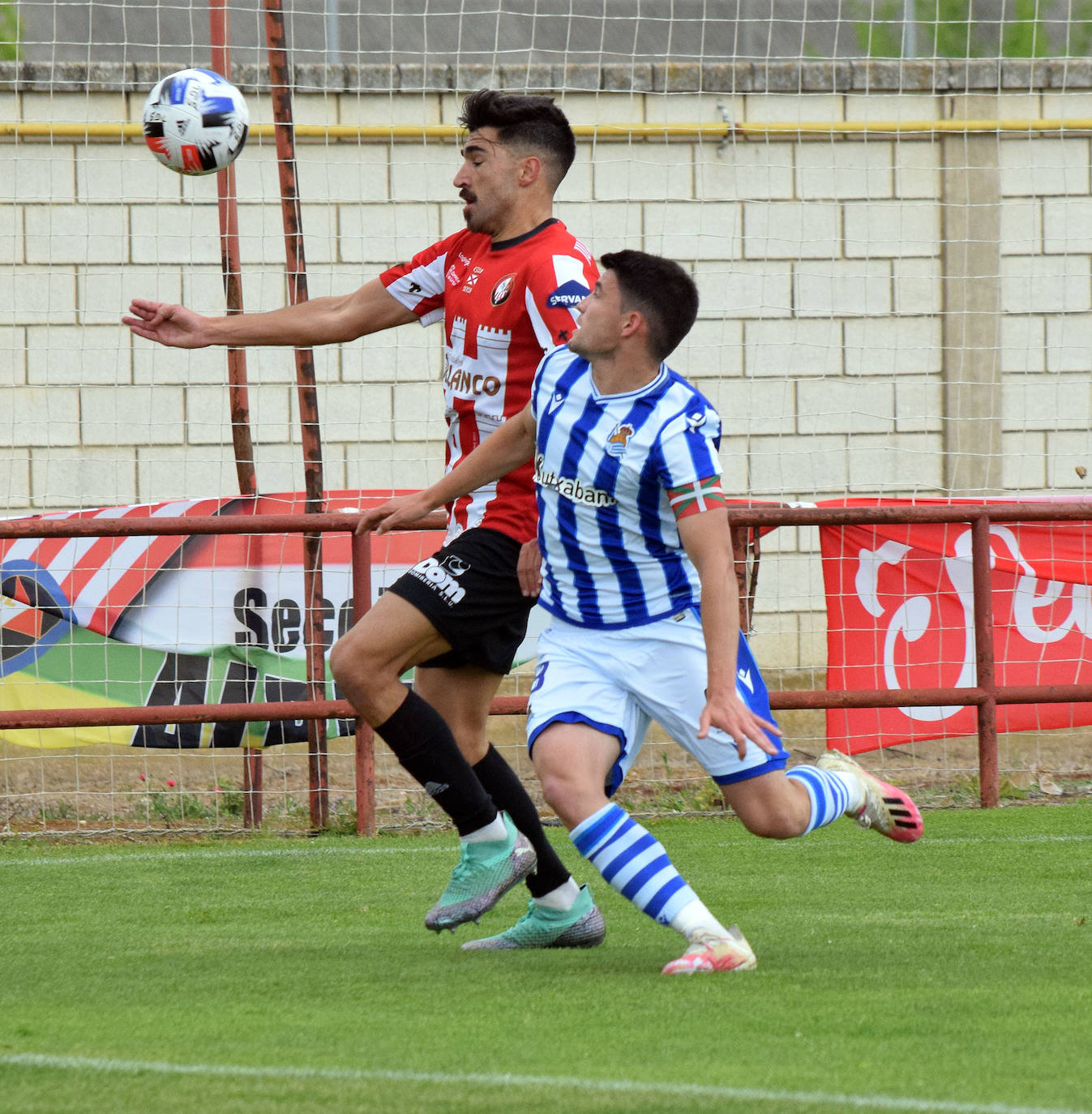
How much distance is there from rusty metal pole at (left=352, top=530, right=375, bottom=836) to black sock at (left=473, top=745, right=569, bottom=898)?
2461mm

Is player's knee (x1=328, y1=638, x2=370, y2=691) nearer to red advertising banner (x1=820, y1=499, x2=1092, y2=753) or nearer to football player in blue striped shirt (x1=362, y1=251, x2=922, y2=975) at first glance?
football player in blue striped shirt (x1=362, y1=251, x2=922, y2=975)

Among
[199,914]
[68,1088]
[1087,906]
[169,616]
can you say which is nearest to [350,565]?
[169,616]

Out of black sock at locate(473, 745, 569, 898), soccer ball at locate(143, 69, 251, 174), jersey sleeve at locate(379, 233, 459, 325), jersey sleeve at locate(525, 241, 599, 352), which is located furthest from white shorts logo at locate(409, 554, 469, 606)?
soccer ball at locate(143, 69, 251, 174)

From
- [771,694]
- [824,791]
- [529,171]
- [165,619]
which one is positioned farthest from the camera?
[165,619]

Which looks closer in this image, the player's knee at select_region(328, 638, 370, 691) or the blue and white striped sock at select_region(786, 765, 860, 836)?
the blue and white striped sock at select_region(786, 765, 860, 836)

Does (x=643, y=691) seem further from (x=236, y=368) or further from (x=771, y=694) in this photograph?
(x=236, y=368)

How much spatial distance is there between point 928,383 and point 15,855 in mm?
5929

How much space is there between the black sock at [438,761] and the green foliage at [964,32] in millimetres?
6669

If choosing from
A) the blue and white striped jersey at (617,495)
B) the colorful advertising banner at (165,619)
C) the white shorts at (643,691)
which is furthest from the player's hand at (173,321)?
the colorful advertising banner at (165,619)

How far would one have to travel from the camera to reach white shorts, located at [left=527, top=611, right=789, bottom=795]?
390 cm

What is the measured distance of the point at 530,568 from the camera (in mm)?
4383

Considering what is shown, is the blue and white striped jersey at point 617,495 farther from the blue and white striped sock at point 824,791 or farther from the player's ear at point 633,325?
the blue and white striped sock at point 824,791

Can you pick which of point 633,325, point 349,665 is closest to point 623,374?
point 633,325

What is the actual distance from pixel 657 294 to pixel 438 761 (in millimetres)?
1300
